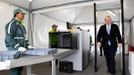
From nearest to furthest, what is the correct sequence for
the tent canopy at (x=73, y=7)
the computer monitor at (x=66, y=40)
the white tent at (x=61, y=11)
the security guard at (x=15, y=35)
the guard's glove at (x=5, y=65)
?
the guard's glove at (x=5, y=65) < the security guard at (x=15, y=35) < the computer monitor at (x=66, y=40) < the tent canopy at (x=73, y=7) < the white tent at (x=61, y=11)

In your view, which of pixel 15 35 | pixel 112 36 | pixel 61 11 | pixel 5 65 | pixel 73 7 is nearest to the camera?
pixel 5 65

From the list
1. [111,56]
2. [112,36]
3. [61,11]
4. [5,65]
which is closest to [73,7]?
[61,11]

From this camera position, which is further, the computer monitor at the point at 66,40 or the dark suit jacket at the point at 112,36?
the computer monitor at the point at 66,40

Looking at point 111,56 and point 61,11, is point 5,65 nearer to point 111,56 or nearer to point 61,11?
point 111,56

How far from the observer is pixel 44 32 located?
19.8 ft

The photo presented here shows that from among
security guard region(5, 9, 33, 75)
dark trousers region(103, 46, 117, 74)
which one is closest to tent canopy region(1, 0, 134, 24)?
dark trousers region(103, 46, 117, 74)

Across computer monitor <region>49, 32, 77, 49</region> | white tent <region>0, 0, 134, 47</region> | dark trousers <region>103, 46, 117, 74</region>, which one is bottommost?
dark trousers <region>103, 46, 117, 74</region>

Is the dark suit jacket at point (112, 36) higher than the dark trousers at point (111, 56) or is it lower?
higher

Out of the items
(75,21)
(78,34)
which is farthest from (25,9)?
(75,21)

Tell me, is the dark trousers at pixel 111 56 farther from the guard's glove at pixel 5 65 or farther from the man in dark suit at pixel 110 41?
the guard's glove at pixel 5 65

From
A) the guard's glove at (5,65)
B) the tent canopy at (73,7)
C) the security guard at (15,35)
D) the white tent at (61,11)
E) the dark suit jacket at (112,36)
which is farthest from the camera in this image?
the white tent at (61,11)

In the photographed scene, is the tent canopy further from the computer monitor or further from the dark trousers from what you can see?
the dark trousers

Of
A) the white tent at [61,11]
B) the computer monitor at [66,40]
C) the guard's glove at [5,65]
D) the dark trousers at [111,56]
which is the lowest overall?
the dark trousers at [111,56]

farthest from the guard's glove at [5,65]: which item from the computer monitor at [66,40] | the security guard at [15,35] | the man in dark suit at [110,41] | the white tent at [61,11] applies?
the white tent at [61,11]
